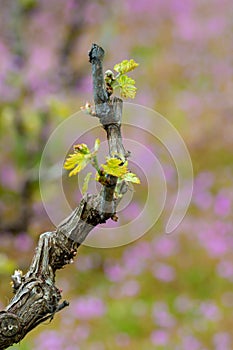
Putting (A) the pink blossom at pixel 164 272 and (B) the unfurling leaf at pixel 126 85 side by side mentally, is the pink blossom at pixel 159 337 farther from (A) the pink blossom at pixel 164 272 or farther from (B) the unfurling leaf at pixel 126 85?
(B) the unfurling leaf at pixel 126 85

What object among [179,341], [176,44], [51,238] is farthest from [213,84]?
[51,238]

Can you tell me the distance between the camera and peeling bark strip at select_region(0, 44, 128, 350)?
1.71 m

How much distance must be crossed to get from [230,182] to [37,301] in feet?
29.6

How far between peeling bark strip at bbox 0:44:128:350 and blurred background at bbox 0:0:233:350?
5.83 ft

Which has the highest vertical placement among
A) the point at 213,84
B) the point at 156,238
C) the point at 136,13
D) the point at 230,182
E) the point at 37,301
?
the point at 136,13

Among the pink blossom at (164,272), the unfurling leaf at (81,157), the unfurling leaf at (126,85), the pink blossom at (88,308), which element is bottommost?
the unfurling leaf at (81,157)

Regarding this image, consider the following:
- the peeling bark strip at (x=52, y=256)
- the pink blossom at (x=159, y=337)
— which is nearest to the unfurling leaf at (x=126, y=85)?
the peeling bark strip at (x=52, y=256)

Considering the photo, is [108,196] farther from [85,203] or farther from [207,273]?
[207,273]

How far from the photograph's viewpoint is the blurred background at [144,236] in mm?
7008

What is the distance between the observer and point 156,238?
9.03m

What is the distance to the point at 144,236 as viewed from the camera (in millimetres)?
9180

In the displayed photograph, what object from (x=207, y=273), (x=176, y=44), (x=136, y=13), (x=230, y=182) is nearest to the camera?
(x=207, y=273)

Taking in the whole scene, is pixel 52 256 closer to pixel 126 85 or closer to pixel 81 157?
pixel 81 157

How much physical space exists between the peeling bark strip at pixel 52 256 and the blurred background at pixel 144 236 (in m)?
1.78
